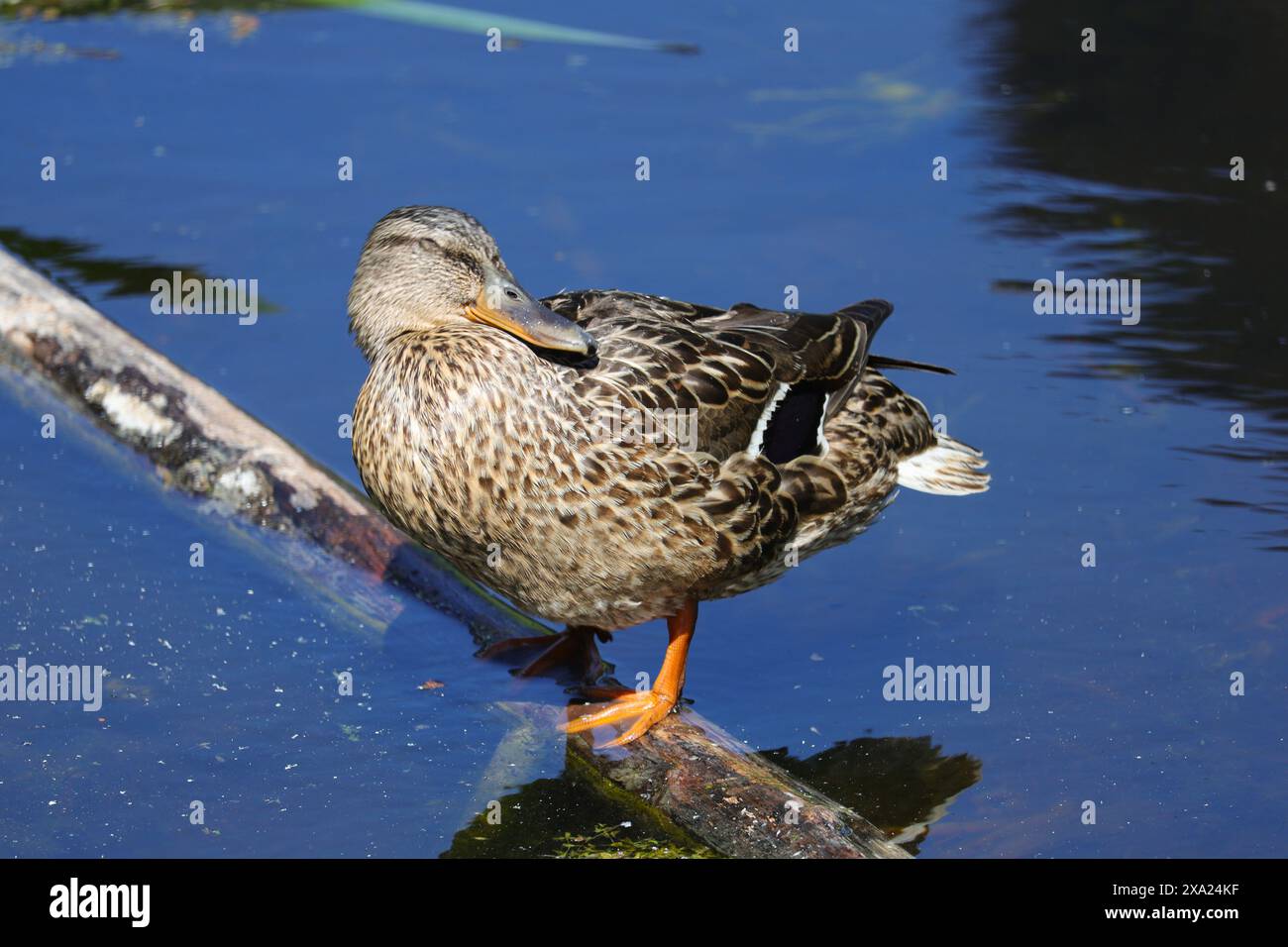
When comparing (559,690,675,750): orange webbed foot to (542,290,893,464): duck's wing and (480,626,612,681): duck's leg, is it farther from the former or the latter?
(542,290,893,464): duck's wing

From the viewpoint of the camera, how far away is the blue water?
5.15m

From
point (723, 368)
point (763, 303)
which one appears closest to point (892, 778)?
point (723, 368)

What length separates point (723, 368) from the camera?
5180 mm

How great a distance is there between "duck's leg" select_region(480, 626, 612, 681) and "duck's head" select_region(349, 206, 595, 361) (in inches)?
40.6

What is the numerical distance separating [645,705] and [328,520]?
4.49ft

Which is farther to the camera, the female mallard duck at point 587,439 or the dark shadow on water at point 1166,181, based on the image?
the dark shadow on water at point 1166,181

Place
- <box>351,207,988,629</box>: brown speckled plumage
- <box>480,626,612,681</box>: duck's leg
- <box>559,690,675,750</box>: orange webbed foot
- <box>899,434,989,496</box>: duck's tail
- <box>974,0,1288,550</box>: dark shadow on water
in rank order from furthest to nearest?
<box>974,0,1288,550</box>: dark shadow on water
<box>899,434,989,496</box>: duck's tail
<box>480,626,612,681</box>: duck's leg
<box>559,690,675,750</box>: orange webbed foot
<box>351,207,988,629</box>: brown speckled plumage

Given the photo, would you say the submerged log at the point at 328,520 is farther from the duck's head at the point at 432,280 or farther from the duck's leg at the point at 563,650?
the duck's head at the point at 432,280

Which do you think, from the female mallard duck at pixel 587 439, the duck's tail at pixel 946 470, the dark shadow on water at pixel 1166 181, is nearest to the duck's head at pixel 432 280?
the female mallard duck at pixel 587 439

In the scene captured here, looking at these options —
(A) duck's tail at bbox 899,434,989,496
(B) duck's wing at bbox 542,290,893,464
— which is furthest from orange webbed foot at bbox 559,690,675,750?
(A) duck's tail at bbox 899,434,989,496

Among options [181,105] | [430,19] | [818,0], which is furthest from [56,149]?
[818,0]

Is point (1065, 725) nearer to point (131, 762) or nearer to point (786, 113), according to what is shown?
point (131, 762)

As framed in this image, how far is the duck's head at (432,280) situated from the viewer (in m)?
4.99

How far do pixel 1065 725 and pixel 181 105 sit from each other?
22.1ft
